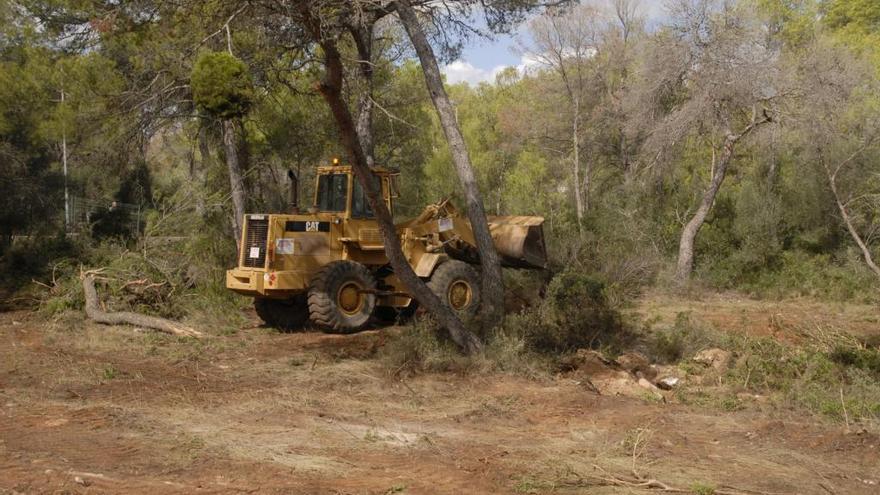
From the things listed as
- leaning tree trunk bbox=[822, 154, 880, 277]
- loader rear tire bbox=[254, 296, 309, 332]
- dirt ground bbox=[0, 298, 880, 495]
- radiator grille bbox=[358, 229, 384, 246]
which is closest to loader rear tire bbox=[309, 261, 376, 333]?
radiator grille bbox=[358, 229, 384, 246]

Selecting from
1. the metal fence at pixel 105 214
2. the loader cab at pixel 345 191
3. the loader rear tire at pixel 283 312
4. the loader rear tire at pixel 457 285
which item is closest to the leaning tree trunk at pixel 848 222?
the loader rear tire at pixel 457 285

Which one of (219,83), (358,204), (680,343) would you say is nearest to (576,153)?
(358,204)

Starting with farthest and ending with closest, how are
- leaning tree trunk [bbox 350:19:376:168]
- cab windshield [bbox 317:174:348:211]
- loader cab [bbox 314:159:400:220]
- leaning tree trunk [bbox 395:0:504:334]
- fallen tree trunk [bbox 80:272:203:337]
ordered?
leaning tree trunk [bbox 350:19:376:168], cab windshield [bbox 317:174:348:211], loader cab [bbox 314:159:400:220], fallen tree trunk [bbox 80:272:203:337], leaning tree trunk [bbox 395:0:504:334]

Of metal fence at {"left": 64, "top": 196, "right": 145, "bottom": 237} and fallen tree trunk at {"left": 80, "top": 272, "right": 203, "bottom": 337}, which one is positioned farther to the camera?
metal fence at {"left": 64, "top": 196, "right": 145, "bottom": 237}

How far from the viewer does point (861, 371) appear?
9430mm

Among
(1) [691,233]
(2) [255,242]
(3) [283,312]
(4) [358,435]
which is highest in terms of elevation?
(1) [691,233]

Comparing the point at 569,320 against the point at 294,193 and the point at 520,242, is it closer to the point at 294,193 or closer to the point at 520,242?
the point at 520,242

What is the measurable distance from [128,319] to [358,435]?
6917mm

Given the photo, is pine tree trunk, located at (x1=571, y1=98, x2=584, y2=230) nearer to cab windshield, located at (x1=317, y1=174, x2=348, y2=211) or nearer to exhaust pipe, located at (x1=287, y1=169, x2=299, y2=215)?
cab windshield, located at (x1=317, y1=174, x2=348, y2=211)

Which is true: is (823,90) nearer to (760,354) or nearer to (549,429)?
(760,354)

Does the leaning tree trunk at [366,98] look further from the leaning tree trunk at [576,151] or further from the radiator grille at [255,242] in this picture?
the leaning tree trunk at [576,151]

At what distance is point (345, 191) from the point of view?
13.3 metres

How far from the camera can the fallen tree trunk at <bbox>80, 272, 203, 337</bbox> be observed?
12461 millimetres

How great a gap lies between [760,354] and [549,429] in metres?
4.19
